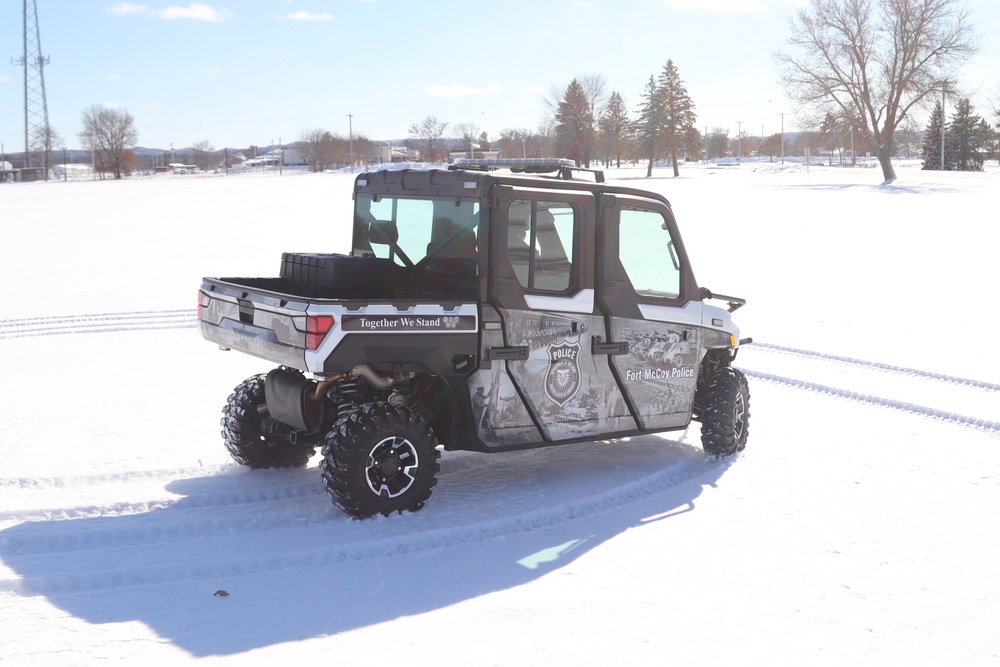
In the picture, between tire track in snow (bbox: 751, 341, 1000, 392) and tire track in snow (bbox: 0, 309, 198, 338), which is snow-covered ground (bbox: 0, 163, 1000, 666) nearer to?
tire track in snow (bbox: 751, 341, 1000, 392)

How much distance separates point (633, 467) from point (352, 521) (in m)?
2.29

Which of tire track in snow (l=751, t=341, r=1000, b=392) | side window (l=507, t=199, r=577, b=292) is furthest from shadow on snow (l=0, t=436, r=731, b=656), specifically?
tire track in snow (l=751, t=341, r=1000, b=392)

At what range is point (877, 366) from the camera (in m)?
10.7

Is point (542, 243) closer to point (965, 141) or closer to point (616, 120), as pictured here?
point (965, 141)

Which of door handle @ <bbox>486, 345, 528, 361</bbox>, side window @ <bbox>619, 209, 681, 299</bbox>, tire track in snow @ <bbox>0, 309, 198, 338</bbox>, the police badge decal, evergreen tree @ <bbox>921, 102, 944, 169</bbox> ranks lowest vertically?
tire track in snow @ <bbox>0, 309, 198, 338</bbox>

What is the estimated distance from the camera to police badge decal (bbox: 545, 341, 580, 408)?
6500 millimetres

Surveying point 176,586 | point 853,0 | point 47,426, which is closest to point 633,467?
point 176,586

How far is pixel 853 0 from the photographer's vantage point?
47.8 metres

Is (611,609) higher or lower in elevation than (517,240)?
lower

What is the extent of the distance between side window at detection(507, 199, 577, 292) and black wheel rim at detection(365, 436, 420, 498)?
127 cm

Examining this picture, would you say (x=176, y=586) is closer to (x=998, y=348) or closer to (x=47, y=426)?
(x=47, y=426)

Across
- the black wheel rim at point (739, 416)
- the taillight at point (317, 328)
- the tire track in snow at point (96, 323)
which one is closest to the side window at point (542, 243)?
the taillight at point (317, 328)

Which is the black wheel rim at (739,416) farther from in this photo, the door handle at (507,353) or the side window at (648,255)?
the door handle at (507,353)

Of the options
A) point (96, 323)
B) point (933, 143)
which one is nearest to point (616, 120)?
point (933, 143)
